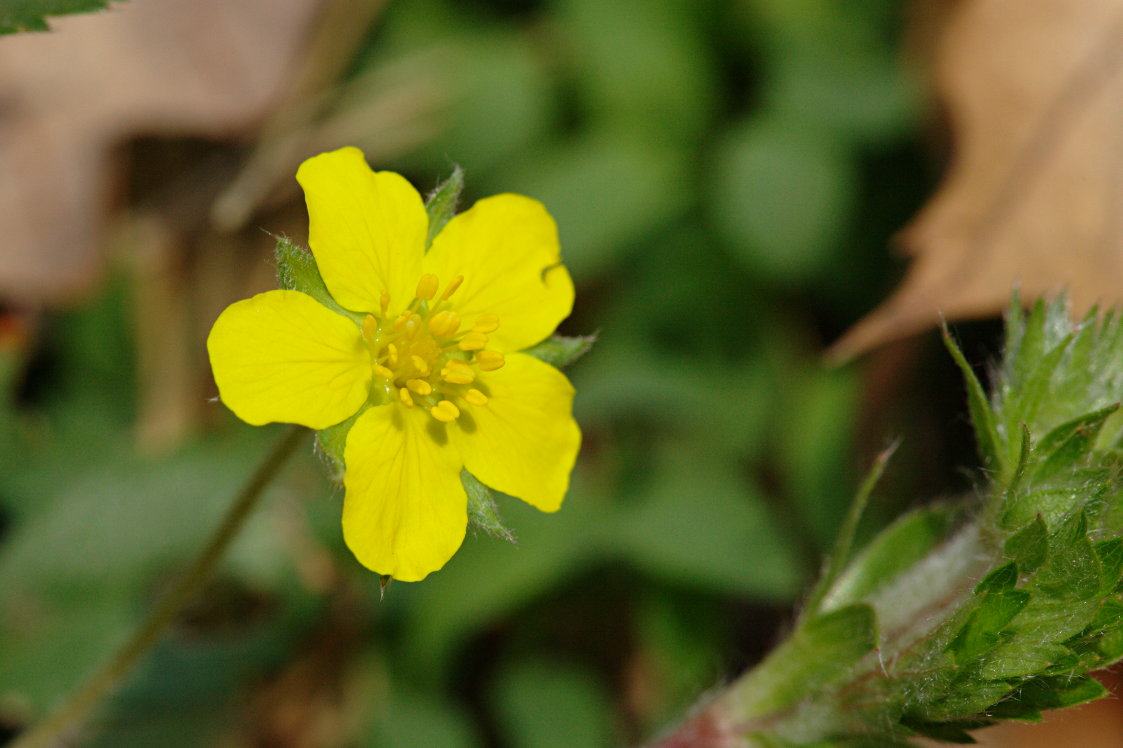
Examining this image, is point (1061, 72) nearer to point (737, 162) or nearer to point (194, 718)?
point (737, 162)

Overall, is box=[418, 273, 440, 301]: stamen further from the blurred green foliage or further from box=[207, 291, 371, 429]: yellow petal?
the blurred green foliage

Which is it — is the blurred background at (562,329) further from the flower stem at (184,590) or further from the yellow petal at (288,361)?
the yellow petal at (288,361)

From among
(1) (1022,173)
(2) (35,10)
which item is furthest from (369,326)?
(1) (1022,173)

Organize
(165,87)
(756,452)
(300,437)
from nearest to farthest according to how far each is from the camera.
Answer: (300,437), (756,452), (165,87)

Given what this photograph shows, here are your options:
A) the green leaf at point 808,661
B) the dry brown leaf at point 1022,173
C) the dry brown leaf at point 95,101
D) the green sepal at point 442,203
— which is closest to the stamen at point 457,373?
the green sepal at point 442,203

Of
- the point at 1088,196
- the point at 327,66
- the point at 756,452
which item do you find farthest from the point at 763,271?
the point at 327,66

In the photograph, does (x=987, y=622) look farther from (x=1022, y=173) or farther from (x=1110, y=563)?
(x=1022, y=173)

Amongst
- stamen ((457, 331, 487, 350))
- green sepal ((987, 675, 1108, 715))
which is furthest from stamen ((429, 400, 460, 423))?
green sepal ((987, 675, 1108, 715))
